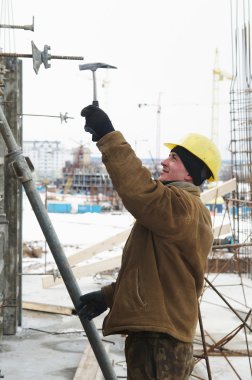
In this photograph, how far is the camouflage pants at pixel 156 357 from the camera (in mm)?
2570

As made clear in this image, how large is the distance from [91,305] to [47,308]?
228 inches

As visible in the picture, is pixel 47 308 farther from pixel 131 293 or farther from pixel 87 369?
pixel 131 293

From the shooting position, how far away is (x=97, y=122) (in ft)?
7.69

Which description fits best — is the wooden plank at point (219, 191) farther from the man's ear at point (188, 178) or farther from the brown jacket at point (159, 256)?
the brown jacket at point (159, 256)

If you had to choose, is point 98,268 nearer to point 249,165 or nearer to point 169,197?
point 249,165

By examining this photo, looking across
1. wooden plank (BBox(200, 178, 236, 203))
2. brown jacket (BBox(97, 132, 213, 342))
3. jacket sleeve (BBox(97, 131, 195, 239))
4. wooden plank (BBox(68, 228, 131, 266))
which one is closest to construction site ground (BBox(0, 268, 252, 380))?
wooden plank (BBox(68, 228, 131, 266))

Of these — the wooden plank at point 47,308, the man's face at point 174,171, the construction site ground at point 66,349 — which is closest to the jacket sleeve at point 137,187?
the man's face at point 174,171

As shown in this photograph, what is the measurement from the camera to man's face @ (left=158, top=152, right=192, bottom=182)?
271 centimetres

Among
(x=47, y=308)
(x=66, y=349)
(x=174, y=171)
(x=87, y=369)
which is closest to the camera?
(x=174, y=171)

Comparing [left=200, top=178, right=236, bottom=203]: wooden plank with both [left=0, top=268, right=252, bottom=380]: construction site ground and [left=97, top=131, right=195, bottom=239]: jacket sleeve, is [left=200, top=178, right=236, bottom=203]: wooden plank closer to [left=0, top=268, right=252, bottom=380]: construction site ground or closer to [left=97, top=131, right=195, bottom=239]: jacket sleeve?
[left=0, top=268, right=252, bottom=380]: construction site ground

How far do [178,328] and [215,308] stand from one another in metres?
6.72

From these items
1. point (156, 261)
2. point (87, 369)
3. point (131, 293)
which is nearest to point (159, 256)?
point (156, 261)

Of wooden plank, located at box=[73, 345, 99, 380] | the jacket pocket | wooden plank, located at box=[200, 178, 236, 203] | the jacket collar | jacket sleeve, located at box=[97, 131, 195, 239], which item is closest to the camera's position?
jacket sleeve, located at box=[97, 131, 195, 239]

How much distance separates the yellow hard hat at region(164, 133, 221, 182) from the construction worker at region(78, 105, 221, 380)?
23 millimetres
